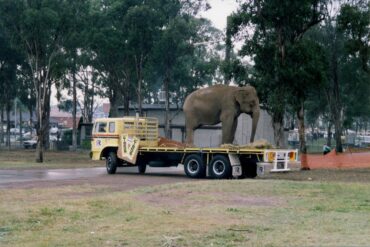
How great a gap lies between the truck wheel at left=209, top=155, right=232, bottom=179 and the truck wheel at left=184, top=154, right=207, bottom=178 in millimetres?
544

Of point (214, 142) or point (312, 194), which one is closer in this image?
point (312, 194)

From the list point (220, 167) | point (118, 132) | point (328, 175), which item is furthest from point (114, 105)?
point (328, 175)

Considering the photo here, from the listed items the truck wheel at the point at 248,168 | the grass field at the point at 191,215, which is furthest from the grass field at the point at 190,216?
the truck wheel at the point at 248,168

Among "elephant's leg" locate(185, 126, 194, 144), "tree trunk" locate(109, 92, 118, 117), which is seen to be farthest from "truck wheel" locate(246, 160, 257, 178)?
"tree trunk" locate(109, 92, 118, 117)

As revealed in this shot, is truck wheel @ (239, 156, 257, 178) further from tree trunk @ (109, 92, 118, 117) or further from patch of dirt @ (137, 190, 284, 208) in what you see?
tree trunk @ (109, 92, 118, 117)

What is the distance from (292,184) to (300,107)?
10.2 m

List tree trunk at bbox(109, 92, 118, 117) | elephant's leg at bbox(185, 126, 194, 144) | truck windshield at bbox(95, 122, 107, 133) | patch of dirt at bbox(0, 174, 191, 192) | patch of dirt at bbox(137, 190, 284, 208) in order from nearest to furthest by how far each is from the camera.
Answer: patch of dirt at bbox(137, 190, 284, 208)
patch of dirt at bbox(0, 174, 191, 192)
elephant's leg at bbox(185, 126, 194, 144)
truck windshield at bbox(95, 122, 107, 133)
tree trunk at bbox(109, 92, 118, 117)

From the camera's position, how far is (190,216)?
14359mm

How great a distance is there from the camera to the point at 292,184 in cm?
2241

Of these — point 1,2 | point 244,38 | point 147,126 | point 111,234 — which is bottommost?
point 111,234

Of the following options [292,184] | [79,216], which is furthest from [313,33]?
[79,216]

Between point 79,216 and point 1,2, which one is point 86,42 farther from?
point 79,216

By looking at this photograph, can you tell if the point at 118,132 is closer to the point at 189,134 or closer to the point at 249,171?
the point at 189,134

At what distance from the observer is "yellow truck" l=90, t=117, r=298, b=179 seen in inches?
1032
